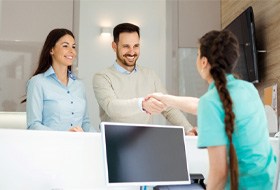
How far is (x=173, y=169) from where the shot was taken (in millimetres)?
2115

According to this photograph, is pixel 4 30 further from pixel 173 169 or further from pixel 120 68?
pixel 173 169

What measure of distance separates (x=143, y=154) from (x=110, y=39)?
2.71 m

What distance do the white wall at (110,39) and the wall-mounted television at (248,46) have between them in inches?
40.4

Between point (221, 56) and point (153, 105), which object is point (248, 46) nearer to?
point (153, 105)

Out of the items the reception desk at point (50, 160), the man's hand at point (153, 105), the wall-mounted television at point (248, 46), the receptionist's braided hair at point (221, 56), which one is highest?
the wall-mounted television at point (248, 46)

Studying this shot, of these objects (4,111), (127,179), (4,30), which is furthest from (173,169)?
Result: (4,30)

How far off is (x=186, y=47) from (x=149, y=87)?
1.49m

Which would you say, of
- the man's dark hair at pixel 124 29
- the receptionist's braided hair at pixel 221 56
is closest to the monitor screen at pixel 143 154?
the receptionist's braided hair at pixel 221 56

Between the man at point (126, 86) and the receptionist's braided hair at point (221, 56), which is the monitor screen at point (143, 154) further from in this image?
the receptionist's braided hair at point (221, 56)

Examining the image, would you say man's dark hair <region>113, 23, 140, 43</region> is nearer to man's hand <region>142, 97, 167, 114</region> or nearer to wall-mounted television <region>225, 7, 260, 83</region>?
man's hand <region>142, 97, 167, 114</region>

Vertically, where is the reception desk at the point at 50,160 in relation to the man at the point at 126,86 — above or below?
below

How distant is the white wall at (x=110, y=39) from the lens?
4.54m

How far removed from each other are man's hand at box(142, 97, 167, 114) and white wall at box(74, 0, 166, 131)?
1.95 meters

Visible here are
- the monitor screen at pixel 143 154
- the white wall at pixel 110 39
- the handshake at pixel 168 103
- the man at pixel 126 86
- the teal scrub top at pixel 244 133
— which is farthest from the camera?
the white wall at pixel 110 39
